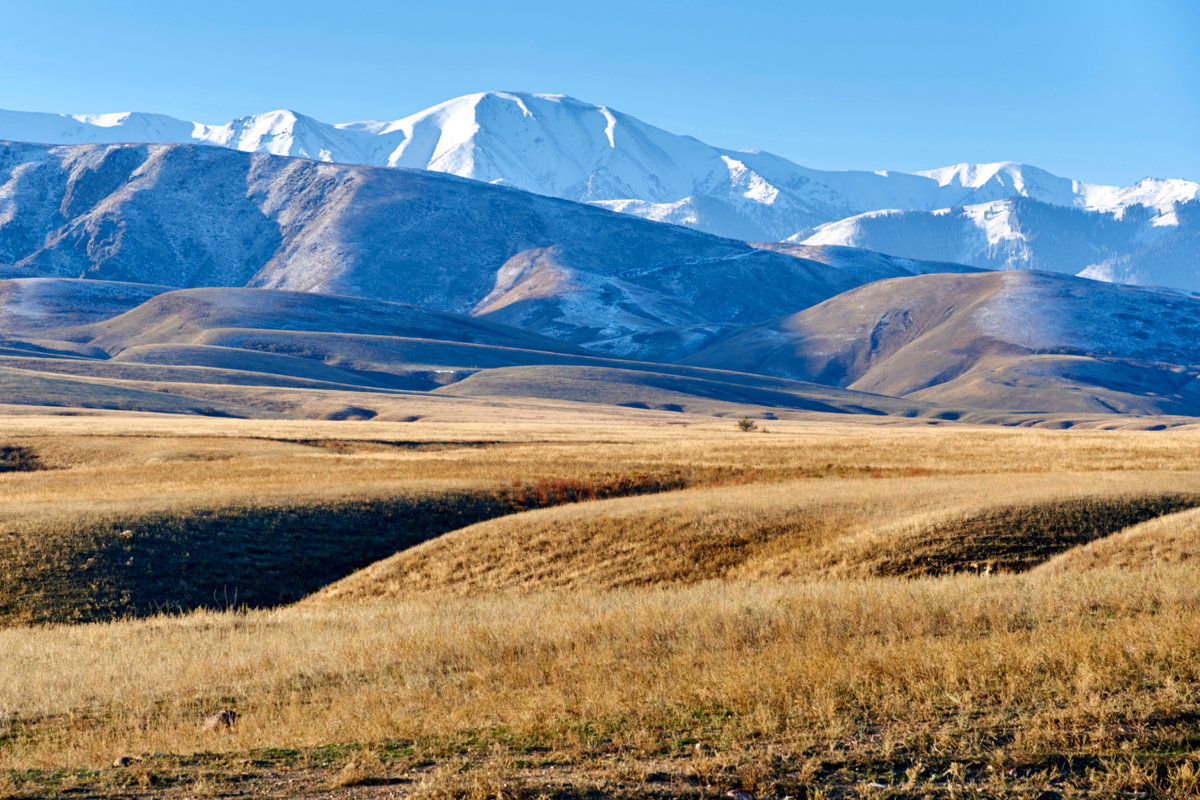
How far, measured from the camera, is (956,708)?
12398mm

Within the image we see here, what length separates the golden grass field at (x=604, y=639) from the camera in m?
10.8

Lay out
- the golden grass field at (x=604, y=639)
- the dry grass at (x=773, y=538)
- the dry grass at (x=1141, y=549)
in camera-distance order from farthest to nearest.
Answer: the dry grass at (x=773, y=538) → the dry grass at (x=1141, y=549) → the golden grass field at (x=604, y=639)

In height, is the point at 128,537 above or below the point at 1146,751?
below

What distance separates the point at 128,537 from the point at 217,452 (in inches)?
1179

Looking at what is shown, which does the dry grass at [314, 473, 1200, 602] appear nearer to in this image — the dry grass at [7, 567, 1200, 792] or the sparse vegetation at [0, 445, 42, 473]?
the dry grass at [7, 567, 1200, 792]

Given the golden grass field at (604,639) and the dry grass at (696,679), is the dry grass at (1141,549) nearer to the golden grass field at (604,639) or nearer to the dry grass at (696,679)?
the golden grass field at (604,639)

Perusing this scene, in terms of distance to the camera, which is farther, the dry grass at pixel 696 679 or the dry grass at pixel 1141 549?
the dry grass at pixel 1141 549

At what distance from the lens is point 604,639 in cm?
1766

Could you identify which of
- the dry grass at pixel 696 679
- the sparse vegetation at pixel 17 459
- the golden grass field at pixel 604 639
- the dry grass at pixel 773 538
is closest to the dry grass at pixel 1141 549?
the golden grass field at pixel 604 639

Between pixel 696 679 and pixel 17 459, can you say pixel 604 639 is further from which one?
pixel 17 459

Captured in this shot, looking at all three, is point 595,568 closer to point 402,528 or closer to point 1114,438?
point 402,528

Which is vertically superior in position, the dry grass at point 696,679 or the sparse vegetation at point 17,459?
the dry grass at point 696,679

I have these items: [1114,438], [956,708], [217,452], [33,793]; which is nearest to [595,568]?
[956,708]

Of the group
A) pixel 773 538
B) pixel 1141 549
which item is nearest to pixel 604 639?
pixel 773 538
